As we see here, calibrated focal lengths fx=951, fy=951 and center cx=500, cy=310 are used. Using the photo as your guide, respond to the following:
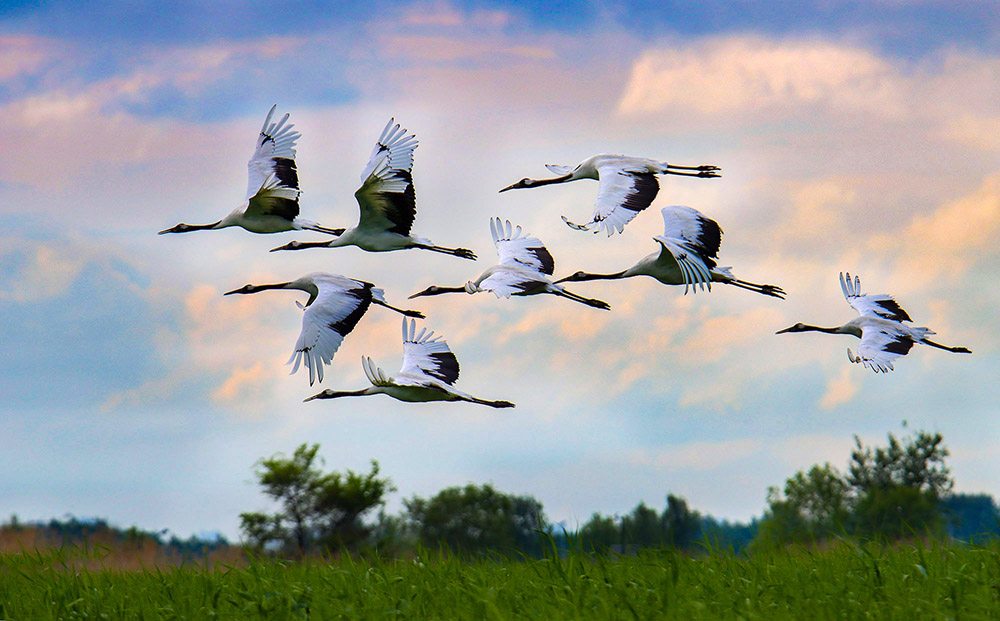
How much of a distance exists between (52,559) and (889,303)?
11.2m

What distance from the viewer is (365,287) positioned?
10.9 metres

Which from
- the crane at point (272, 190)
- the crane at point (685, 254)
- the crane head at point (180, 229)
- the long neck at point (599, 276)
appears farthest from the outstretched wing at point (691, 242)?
the crane head at point (180, 229)

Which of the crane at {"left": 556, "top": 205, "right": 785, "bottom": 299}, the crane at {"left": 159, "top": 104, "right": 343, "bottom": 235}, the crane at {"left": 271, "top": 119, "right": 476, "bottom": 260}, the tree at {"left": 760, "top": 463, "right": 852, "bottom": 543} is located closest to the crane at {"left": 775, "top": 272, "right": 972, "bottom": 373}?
the crane at {"left": 556, "top": 205, "right": 785, "bottom": 299}

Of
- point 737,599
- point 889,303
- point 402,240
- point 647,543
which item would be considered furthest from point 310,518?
point 737,599

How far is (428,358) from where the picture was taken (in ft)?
37.0

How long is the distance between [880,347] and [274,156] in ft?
27.3

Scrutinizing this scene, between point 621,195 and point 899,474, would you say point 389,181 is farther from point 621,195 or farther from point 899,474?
point 899,474

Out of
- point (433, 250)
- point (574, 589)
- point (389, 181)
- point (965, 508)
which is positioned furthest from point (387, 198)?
point (965, 508)

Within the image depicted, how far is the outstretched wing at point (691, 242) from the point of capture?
10.1 meters

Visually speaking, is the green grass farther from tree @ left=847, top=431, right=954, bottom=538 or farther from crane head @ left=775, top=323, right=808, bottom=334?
tree @ left=847, top=431, right=954, bottom=538

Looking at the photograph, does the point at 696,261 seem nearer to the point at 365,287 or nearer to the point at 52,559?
the point at 365,287

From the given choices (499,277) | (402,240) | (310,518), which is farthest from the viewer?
(310,518)

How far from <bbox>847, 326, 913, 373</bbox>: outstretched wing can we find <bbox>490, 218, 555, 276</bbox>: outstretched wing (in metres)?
3.98

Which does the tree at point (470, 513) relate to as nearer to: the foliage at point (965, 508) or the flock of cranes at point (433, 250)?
the foliage at point (965, 508)
